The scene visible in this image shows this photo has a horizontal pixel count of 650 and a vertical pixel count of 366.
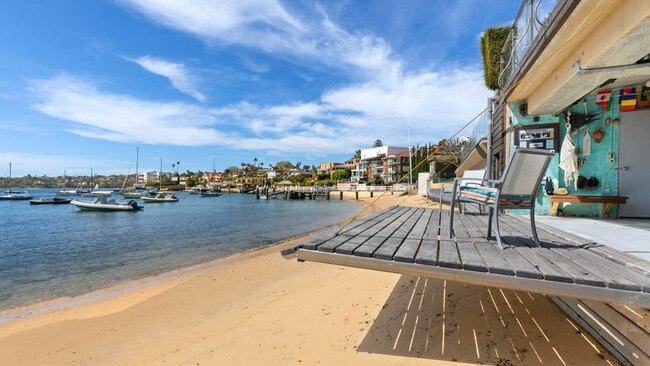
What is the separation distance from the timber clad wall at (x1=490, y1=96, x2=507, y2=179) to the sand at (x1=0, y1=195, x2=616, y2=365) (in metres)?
3.90

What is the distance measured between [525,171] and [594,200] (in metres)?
3.95

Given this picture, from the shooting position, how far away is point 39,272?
11180 millimetres

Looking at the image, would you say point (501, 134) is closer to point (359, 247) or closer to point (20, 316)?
point (359, 247)

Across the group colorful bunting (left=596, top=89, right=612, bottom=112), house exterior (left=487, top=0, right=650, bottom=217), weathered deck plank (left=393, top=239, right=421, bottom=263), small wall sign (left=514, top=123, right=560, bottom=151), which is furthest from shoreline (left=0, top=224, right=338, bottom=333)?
colorful bunting (left=596, top=89, right=612, bottom=112)

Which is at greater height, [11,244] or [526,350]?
[526,350]

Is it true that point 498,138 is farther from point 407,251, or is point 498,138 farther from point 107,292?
point 107,292

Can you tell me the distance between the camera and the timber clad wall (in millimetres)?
7612

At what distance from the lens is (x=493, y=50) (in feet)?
35.7

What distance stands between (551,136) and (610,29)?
3474 mm

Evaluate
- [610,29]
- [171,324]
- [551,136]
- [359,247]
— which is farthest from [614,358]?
[171,324]

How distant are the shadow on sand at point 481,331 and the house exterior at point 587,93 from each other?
2749mm

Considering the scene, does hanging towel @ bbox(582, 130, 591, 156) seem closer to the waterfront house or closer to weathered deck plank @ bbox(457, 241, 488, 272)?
the waterfront house

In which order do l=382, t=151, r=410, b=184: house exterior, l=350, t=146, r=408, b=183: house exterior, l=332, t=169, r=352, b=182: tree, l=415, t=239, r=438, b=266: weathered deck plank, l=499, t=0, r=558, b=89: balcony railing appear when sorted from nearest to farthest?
l=415, t=239, r=438, b=266: weathered deck plank < l=499, t=0, r=558, b=89: balcony railing < l=382, t=151, r=410, b=184: house exterior < l=350, t=146, r=408, b=183: house exterior < l=332, t=169, r=352, b=182: tree

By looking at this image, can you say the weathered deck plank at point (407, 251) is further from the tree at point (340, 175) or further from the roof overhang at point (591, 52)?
the tree at point (340, 175)
